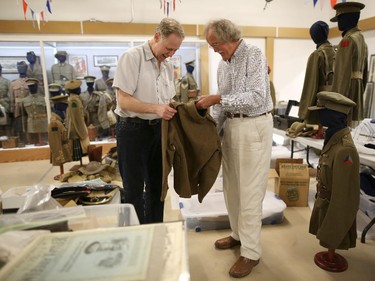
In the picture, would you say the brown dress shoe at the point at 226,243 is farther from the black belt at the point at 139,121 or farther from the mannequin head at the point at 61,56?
the mannequin head at the point at 61,56

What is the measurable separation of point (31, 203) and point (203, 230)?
1.65m

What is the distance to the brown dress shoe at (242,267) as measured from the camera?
1.81 m

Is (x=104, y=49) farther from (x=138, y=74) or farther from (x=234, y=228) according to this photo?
(x=234, y=228)

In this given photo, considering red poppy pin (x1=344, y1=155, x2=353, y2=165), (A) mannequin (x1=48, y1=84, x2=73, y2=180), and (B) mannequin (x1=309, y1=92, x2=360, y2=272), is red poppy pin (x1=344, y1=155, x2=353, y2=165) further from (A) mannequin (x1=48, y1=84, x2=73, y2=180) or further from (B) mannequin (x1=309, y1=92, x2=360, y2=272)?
(A) mannequin (x1=48, y1=84, x2=73, y2=180)

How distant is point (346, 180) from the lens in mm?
1688

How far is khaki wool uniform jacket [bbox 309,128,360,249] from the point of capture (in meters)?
1.69

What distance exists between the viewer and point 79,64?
16.9 feet

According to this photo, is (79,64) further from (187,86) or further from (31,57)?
(187,86)

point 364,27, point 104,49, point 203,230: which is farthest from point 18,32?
point 364,27

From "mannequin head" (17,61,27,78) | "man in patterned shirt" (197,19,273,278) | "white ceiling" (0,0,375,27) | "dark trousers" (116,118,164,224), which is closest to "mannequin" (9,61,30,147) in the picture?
"mannequin head" (17,61,27,78)

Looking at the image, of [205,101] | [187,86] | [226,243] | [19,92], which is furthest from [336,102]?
[19,92]

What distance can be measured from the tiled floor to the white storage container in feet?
0.17

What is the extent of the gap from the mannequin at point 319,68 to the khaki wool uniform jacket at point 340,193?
4.04ft

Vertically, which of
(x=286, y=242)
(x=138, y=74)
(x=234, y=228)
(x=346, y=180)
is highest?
(x=138, y=74)
